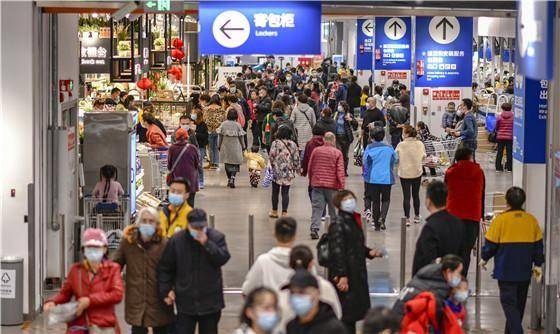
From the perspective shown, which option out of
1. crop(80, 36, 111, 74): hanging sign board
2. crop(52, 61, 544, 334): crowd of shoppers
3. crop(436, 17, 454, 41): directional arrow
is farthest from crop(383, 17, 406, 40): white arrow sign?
crop(52, 61, 544, 334): crowd of shoppers

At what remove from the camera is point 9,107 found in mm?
13836

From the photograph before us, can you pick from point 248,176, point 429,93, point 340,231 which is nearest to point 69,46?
point 340,231

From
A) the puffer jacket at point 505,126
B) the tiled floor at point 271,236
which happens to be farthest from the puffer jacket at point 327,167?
the puffer jacket at point 505,126

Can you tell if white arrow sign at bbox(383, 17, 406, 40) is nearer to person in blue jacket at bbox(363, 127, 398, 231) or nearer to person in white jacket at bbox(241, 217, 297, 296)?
person in blue jacket at bbox(363, 127, 398, 231)

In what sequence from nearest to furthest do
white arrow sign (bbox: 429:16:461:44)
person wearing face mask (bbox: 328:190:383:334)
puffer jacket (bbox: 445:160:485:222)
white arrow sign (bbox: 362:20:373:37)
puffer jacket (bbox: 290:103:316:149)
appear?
person wearing face mask (bbox: 328:190:383:334) → puffer jacket (bbox: 445:160:485:222) → puffer jacket (bbox: 290:103:316:149) → white arrow sign (bbox: 429:16:461:44) → white arrow sign (bbox: 362:20:373:37)

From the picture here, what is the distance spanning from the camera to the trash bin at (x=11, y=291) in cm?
1372

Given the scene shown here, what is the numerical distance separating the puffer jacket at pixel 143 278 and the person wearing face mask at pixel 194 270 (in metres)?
0.10

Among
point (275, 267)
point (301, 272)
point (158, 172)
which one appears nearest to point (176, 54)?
point (158, 172)

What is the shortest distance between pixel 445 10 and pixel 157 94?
715 inches

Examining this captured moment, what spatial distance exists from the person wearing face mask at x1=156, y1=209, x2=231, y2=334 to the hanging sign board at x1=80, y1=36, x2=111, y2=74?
11.7m

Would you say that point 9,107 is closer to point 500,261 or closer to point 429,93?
point 500,261

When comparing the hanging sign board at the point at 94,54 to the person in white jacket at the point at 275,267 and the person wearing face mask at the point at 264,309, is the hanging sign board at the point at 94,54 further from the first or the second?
the person wearing face mask at the point at 264,309

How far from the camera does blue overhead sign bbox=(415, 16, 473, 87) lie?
27.3m

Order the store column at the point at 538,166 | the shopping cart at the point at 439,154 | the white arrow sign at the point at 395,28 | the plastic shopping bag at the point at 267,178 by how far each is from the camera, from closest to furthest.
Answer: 1. the store column at the point at 538,166
2. the plastic shopping bag at the point at 267,178
3. the shopping cart at the point at 439,154
4. the white arrow sign at the point at 395,28
